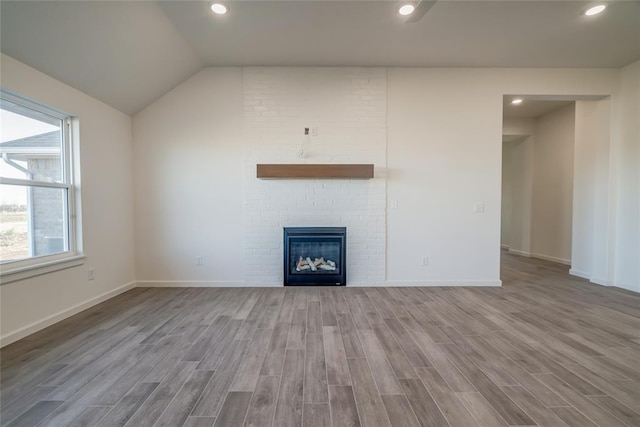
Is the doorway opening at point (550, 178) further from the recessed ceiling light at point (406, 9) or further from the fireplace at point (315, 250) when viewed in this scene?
the fireplace at point (315, 250)

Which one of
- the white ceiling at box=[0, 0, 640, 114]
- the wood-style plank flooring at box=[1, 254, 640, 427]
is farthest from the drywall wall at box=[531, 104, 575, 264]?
the wood-style plank flooring at box=[1, 254, 640, 427]

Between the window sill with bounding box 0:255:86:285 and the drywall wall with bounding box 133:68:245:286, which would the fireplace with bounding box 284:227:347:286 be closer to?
the drywall wall with bounding box 133:68:245:286

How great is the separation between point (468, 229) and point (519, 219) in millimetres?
3517

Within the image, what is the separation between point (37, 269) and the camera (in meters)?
2.38

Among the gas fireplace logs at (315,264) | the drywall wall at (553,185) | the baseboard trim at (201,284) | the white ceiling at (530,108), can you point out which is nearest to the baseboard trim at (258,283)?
the baseboard trim at (201,284)

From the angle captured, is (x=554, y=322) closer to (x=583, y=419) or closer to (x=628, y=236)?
(x=583, y=419)

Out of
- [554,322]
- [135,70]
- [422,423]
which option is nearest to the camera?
[422,423]

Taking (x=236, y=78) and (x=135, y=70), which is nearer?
(x=135, y=70)

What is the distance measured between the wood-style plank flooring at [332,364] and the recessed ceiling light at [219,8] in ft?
10.4

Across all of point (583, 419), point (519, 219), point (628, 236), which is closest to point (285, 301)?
point (583, 419)

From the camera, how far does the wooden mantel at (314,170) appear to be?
3508 mm

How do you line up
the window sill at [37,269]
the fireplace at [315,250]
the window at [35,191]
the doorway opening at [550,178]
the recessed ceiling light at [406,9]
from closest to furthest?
1. the window sill at [37,269]
2. the window at [35,191]
3. the recessed ceiling light at [406,9]
4. the fireplace at [315,250]
5. the doorway opening at [550,178]

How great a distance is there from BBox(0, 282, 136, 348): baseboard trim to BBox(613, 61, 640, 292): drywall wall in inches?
276

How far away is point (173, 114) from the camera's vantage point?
144 inches
